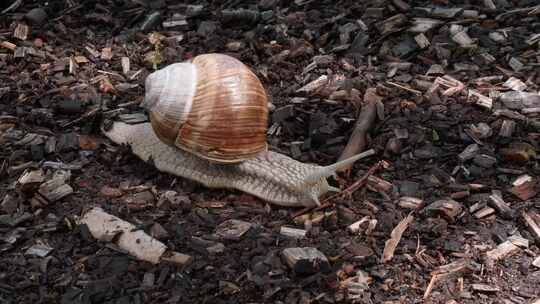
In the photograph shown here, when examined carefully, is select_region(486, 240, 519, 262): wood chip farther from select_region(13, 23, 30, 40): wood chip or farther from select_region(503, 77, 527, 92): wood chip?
select_region(13, 23, 30, 40): wood chip

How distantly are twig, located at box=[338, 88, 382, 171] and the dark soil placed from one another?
0.06 metres

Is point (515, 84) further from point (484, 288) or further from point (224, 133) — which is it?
point (224, 133)

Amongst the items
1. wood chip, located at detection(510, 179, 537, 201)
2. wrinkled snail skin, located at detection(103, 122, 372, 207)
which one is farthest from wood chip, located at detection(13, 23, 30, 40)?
wood chip, located at detection(510, 179, 537, 201)

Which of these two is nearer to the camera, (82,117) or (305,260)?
(305,260)

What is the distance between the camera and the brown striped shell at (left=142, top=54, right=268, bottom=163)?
4.73 m

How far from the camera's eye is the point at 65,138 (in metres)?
5.20

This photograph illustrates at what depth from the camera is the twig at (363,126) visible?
492 cm

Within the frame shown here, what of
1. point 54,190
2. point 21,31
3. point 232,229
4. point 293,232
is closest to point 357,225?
point 293,232

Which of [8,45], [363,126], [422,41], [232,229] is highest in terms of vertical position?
[422,41]

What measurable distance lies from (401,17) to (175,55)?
1863 mm

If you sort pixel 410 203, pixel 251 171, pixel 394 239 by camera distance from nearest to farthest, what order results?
pixel 394 239 < pixel 410 203 < pixel 251 171

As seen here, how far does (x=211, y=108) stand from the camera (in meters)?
4.73

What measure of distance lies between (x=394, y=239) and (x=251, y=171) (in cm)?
108

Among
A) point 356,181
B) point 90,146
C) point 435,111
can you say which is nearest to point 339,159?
point 356,181
